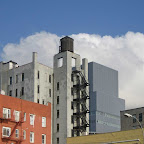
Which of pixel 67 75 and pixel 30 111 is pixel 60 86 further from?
pixel 30 111

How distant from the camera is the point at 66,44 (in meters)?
133

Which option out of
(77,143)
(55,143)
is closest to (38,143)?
(77,143)

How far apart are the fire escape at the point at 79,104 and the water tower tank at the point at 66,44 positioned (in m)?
8.48

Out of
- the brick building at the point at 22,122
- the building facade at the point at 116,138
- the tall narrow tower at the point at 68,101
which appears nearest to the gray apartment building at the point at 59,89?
the tall narrow tower at the point at 68,101

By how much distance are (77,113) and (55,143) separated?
33.4 feet

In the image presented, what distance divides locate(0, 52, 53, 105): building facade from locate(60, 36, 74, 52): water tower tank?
773cm

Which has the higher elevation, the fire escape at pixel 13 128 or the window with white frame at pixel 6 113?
the window with white frame at pixel 6 113

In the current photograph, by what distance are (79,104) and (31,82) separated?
48.4 feet

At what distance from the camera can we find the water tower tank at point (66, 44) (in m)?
132

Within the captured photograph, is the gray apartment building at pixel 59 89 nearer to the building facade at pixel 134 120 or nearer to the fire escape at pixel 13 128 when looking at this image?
the building facade at pixel 134 120

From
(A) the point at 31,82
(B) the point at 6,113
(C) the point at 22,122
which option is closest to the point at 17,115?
(C) the point at 22,122

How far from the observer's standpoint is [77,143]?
238ft

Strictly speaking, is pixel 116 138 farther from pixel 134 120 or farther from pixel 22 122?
pixel 134 120

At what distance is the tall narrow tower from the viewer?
401 ft
